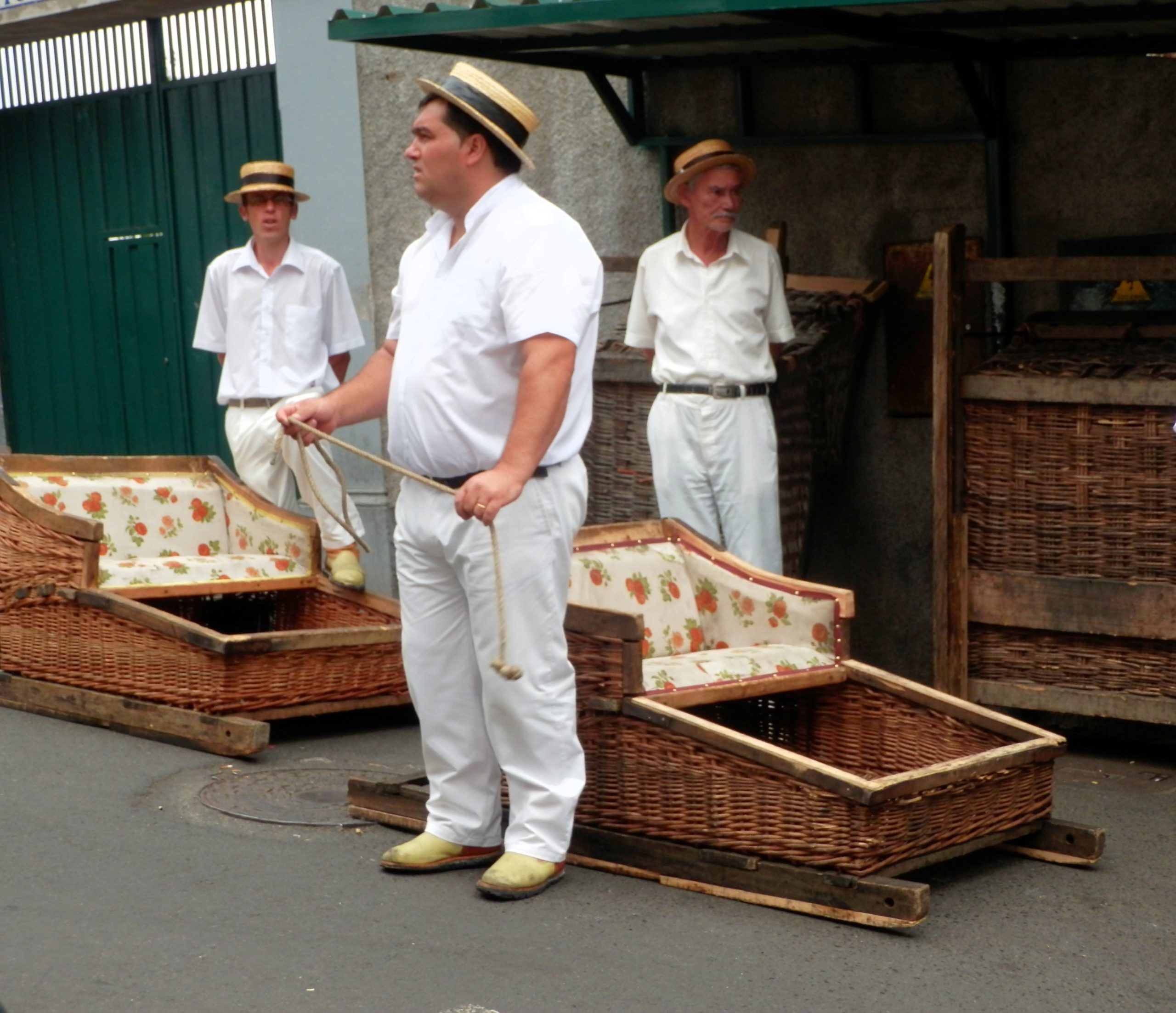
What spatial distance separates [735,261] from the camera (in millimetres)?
7070

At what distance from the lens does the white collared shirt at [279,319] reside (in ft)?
26.3

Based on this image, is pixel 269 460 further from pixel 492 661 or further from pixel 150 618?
pixel 492 661

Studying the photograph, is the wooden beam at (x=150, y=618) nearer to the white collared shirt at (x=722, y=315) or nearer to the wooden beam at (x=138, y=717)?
the wooden beam at (x=138, y=717)

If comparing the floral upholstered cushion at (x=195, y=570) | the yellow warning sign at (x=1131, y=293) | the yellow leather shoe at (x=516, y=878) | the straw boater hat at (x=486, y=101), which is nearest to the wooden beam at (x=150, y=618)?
the floral upholstered cushion at (x=195, y=570)

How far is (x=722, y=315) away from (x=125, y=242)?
5.02 m

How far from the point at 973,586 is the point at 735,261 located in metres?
1.61

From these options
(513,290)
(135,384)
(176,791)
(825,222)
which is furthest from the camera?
(135,384)

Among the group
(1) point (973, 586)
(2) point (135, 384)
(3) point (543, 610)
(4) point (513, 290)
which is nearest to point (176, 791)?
(3) point (543, 610)

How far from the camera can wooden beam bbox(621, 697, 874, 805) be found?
4484 mm

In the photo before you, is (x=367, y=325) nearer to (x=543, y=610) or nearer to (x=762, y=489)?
(x=762, y=489)

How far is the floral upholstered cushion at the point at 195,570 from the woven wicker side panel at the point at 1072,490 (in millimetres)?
2772

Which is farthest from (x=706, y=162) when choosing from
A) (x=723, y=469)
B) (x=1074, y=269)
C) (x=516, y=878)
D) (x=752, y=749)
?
(x=516, y=878)

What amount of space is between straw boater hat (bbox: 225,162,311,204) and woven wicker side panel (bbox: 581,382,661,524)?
1704 millimetres

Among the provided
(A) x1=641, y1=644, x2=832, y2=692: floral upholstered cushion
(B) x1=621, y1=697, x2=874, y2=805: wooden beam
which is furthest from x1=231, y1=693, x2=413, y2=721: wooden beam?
(B) x1=621, y1=697, x2=874, y2=805: wooden beam
